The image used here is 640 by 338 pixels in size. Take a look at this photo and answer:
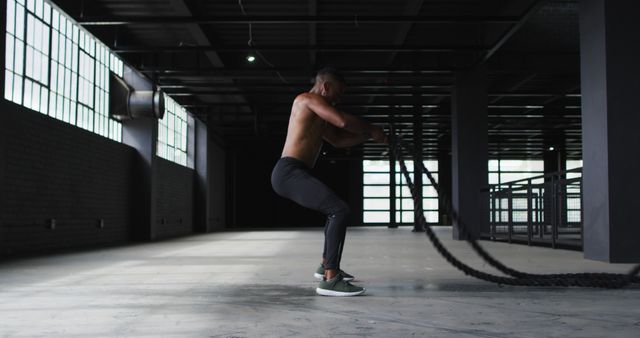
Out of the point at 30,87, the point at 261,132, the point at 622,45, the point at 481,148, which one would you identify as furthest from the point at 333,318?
the point at 261,132

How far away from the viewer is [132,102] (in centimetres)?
1294

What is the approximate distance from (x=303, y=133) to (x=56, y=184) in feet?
22.6

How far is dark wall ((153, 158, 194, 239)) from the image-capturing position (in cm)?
1542

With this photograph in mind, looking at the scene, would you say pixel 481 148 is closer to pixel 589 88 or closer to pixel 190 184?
pixel 589 88

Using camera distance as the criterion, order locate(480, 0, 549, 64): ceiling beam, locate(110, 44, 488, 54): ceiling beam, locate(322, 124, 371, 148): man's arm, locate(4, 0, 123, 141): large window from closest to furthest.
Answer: locate(322, 124, 371, 148): man's arm
locate(4, 0, 123, 141): large window
locate(480, 0, 549, 64): ceiling beam
locate(110, 44, 488, 54): ceiling beam

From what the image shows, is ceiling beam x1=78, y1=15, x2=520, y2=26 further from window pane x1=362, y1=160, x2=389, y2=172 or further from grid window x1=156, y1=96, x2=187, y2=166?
window pane x1=362, y1=160, x2=389, y2=172

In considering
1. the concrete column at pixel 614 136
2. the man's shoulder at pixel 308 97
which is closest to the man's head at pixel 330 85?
the man's shoulder at pixel 308 97

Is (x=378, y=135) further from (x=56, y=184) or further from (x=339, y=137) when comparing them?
(x=56, y=184)

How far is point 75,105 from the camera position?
36.0 ft

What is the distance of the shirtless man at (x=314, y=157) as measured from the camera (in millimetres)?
3931

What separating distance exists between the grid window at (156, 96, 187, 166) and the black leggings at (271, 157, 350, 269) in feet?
41.1

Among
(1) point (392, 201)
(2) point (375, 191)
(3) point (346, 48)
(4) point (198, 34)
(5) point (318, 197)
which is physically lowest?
(5) point (318, 197)

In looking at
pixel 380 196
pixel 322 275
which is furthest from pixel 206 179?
pixel 322 275

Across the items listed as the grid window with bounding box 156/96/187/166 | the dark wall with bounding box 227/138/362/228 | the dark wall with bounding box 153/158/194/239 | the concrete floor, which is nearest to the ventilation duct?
the dark wall with bounding box 153/158/194/239
